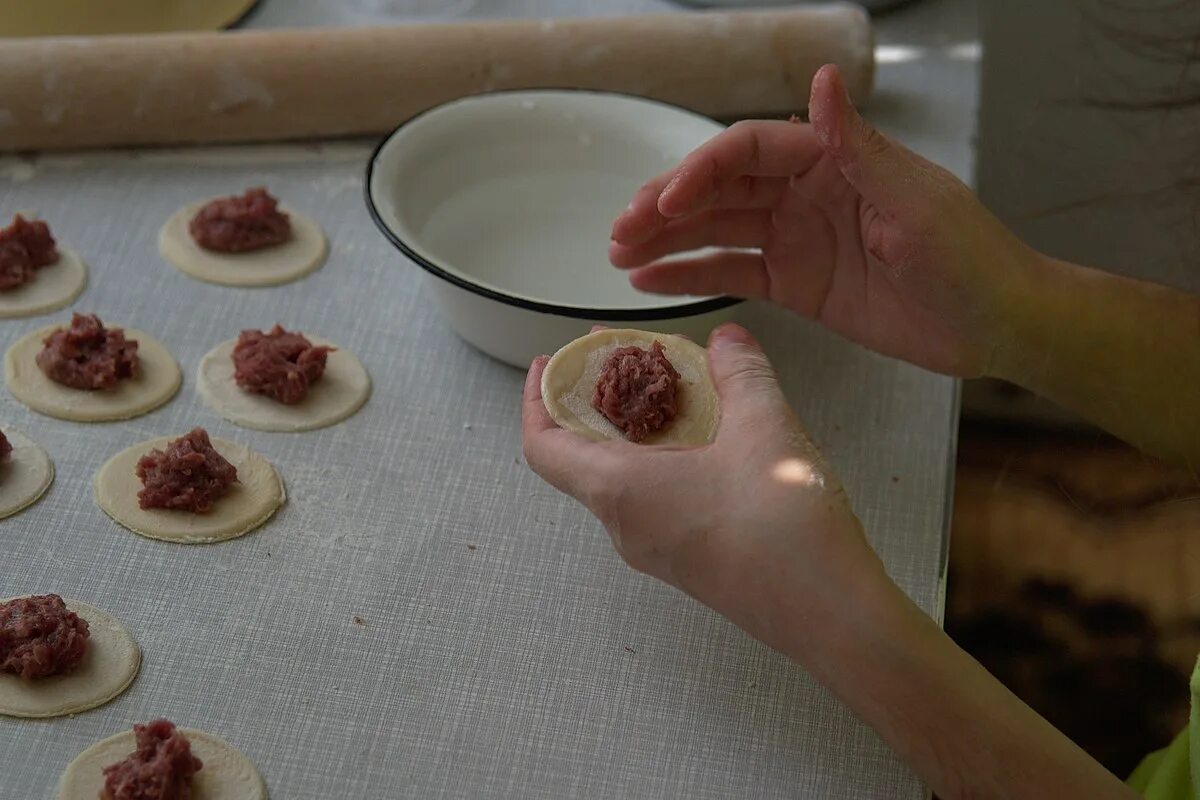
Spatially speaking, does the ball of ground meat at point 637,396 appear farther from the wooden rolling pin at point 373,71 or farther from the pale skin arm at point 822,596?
the wooden rolling pin at point 373,71

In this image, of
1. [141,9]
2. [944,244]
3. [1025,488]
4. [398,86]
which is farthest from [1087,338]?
[141,9]

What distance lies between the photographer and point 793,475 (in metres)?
1.04

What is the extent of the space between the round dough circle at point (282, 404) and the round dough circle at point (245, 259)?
5.6 inches

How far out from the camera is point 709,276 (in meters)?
1.50

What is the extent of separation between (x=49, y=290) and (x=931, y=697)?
120 centimetres

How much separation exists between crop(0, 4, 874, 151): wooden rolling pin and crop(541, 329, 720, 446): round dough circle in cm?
74

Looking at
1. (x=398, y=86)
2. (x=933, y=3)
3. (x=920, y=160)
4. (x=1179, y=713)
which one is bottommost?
(x=1179, y=713)

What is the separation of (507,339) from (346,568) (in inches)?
14.0

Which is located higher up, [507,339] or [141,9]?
[141,9]

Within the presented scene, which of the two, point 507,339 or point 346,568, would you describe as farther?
point 507,339

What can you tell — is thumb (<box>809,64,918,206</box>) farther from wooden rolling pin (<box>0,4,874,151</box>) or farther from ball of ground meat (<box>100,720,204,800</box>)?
ball of ground meat (<box>100,720,204,800</box>)

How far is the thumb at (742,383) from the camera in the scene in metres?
1.09

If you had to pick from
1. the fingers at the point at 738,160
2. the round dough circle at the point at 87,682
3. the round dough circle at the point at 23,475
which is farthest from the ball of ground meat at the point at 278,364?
the fingers at the point at 738,160

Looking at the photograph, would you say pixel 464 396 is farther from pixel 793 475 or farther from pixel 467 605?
pixel 793 475
